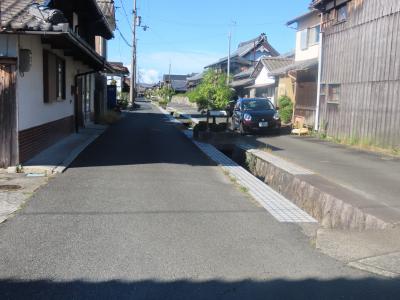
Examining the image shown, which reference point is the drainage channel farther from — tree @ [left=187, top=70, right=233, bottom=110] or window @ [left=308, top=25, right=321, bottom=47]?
window @ [left=308, top=25, right=321, bottom=47]

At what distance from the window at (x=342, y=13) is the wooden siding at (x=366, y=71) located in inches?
12.5

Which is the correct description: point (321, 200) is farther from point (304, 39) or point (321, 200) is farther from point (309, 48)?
point (304, 39)

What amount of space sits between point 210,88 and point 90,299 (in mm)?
16261

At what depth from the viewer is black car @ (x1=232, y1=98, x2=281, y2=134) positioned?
20750mm

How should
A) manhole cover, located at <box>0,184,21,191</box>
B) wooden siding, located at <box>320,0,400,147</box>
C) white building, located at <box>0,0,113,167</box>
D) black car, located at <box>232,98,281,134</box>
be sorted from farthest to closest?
black car, located at <box>232,98,281,134</box>
wooden siding, located at <box>320,0,400,147</box>
white building, located at <box>0,0,113,167</box>
manhole cover, located at <box>0,184,21,191</box>

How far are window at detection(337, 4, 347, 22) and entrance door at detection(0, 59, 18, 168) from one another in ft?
43.1

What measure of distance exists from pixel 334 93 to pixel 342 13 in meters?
3.10

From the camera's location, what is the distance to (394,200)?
7.84m

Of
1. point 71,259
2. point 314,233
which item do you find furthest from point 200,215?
point 71,259

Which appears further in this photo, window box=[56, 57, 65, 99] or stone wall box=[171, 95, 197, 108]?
stone wall box=[171, 95, 197, 108]

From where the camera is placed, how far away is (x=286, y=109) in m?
26.1

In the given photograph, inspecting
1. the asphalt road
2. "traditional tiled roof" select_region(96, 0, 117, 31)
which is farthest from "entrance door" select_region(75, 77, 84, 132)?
"traditional tiled roof" select_region(96, 0, 117, 31)

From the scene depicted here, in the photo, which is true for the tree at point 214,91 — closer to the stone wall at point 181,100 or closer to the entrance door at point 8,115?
the entrance door at point 8,115

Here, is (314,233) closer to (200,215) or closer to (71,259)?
(200,215)
